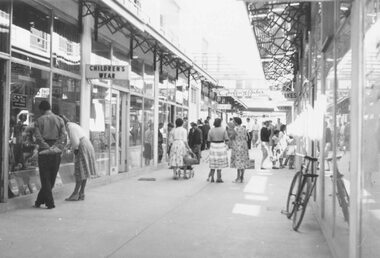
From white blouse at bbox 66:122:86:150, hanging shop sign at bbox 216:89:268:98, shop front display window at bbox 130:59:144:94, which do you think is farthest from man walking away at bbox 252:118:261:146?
white blouse at bbox 66:122:86:150

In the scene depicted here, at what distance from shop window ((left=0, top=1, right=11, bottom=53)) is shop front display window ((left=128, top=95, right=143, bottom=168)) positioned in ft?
20.2

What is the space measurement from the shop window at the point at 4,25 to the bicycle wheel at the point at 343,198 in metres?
5.59

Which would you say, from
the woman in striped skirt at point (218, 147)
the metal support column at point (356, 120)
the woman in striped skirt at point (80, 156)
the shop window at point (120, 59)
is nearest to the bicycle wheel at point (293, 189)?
the metal support column at point (356, 120)

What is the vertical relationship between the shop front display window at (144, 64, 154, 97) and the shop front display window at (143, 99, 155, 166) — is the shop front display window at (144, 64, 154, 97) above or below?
above

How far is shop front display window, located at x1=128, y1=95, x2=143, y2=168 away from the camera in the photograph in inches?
562

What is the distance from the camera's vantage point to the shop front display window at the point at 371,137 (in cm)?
338

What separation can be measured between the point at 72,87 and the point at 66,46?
0.87 metres

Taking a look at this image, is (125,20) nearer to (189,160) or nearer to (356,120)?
(189,160)

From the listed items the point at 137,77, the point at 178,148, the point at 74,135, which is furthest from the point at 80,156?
the point at 137,77

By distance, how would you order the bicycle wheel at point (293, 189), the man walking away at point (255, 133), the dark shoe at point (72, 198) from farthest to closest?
1. the man walking away at point (255, 133)
2. the dark shoe at point (72, 198)
3. the bicycle wheel at point (293, 189)

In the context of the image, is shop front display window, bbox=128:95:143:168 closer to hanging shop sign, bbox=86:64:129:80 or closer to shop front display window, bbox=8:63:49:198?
hanging shop sign, bbox=86:64:129:80

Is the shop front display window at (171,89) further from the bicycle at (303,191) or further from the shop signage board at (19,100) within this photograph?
the bicycle at (303,191)

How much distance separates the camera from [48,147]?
817 centimetres

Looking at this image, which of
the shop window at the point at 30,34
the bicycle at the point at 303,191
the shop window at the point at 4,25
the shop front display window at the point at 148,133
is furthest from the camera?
the shop front display window at the point at 148,133
